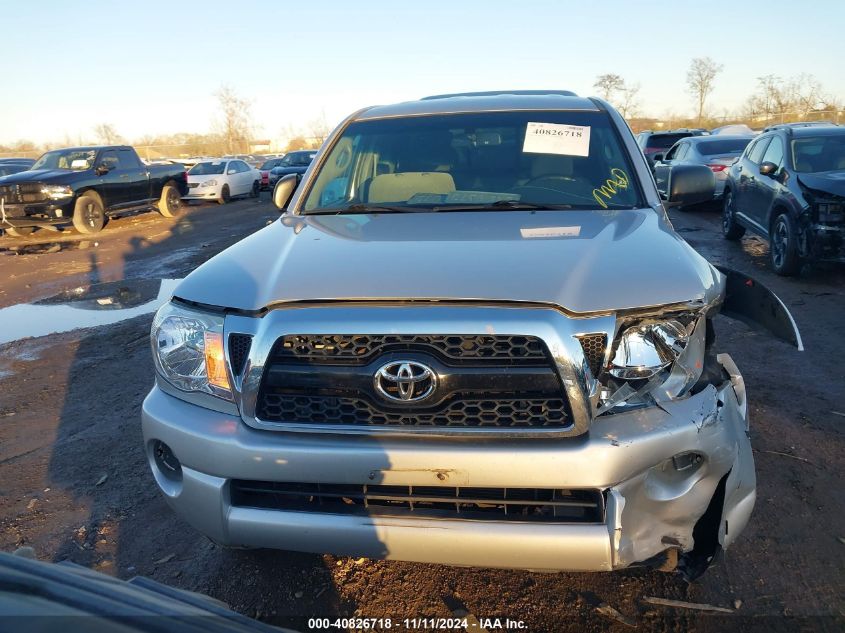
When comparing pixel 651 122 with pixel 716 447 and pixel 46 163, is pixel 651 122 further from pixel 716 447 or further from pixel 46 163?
pixel 716 447

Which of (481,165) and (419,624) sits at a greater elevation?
(481,165)

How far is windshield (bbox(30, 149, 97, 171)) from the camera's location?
1370 centimetres

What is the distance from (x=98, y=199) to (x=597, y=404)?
47.8 feet

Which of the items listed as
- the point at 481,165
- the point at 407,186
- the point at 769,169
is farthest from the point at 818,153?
the point at 407,186

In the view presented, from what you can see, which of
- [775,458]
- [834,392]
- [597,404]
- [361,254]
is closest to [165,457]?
[361,254]

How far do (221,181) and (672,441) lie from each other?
20158mm

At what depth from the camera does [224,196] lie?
20328 mm

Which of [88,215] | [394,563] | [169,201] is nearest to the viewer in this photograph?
[394,563]

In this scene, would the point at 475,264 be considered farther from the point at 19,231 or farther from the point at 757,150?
the point at 19,231

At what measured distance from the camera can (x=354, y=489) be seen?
1912mm

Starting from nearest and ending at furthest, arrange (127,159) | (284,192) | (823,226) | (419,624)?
(419,624)
(284,192)
(823,226)
(127,159)

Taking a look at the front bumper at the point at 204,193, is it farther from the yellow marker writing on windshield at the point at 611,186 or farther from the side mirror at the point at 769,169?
the yellow marker writing on windshield at the point at 611,186

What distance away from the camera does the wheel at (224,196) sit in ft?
65.8

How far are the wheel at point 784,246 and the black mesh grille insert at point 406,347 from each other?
6.56 m
